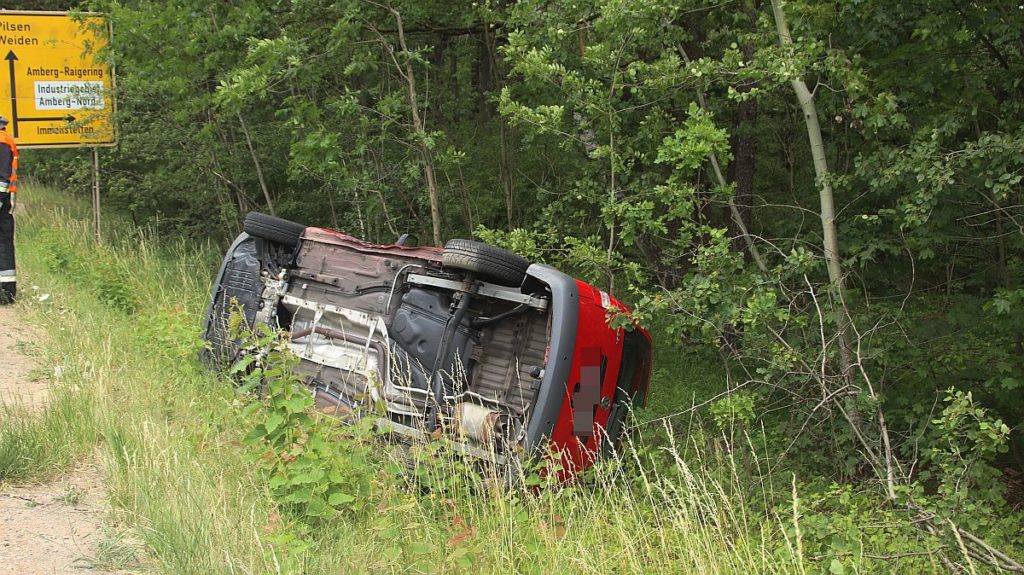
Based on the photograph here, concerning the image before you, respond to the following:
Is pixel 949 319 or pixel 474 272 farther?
pixel 949 319

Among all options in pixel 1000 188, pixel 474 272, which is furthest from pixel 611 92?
pixel 1000 188

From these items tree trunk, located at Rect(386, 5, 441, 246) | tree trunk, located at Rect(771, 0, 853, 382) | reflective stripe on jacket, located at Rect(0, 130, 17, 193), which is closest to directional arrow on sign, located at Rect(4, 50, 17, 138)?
reflective stripe on jacket, located at Rect(0, 130, 17, 193)

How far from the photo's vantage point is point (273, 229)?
7426 millimetres

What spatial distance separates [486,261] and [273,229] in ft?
7.04

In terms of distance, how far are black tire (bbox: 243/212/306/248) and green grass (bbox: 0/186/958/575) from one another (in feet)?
3.11

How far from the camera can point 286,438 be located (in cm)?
446

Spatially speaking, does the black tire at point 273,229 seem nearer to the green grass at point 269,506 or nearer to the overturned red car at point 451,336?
the overturned red car at point 451,336

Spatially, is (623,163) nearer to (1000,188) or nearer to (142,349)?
(1000,188)

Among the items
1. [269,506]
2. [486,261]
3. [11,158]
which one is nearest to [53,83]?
[11,158]

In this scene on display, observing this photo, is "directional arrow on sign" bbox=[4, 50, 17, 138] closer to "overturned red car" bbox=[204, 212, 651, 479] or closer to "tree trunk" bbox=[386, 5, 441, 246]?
"tree trunk" bbox=[386, 5, 441, 246]

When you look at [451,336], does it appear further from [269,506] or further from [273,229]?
[269,506]

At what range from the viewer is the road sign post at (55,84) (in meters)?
12.5

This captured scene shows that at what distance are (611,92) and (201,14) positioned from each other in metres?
6.10

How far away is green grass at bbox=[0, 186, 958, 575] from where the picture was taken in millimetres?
3951
